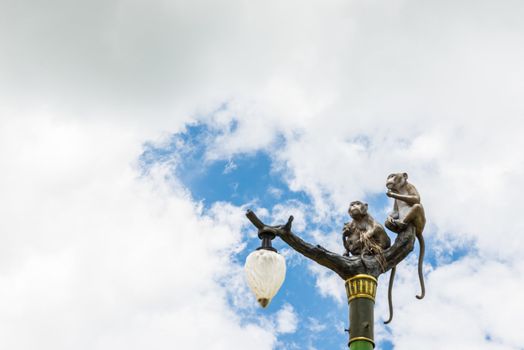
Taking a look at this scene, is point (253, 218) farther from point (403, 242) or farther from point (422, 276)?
point (422, 276)

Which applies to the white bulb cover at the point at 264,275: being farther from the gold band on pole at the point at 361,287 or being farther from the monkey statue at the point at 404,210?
the monkey statue at the point at 404,210

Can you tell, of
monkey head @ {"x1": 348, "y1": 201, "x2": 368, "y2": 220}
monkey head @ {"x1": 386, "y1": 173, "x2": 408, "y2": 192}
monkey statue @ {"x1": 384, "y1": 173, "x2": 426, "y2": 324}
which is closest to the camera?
monkey statue @ {"x1": 384, "y1": 173, "x2": 426, "y2": 324}

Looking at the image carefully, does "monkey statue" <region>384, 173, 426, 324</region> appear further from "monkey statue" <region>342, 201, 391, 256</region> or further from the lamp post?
"monkey statue" <region>342, 201, 391, 256</region>

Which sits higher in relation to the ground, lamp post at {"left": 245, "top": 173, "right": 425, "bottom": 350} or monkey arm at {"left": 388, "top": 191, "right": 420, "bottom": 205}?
monkey arm at {"left": 388, "top": 191, "right": 420, "bottom": 205}

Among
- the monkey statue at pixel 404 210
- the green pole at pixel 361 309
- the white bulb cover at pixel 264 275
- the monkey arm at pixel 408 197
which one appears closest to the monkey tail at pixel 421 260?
the monkey statue at pixel 404 210

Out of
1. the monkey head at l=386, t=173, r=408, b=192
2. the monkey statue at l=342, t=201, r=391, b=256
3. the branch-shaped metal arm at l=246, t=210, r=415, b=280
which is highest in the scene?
the monkey head at l=386, t=173, r=408, b=192

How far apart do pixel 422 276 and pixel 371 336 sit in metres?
1.89

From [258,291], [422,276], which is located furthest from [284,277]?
[422,276]

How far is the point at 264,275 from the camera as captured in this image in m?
7.94

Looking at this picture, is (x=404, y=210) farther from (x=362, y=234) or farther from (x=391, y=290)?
(x=391, y=290)

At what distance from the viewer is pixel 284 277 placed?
26.6 feet

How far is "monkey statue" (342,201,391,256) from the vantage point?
28.8 feet

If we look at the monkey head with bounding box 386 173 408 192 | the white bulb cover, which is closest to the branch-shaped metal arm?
the white bulb cover

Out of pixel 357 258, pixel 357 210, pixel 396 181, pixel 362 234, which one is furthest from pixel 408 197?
pixel 357 258
